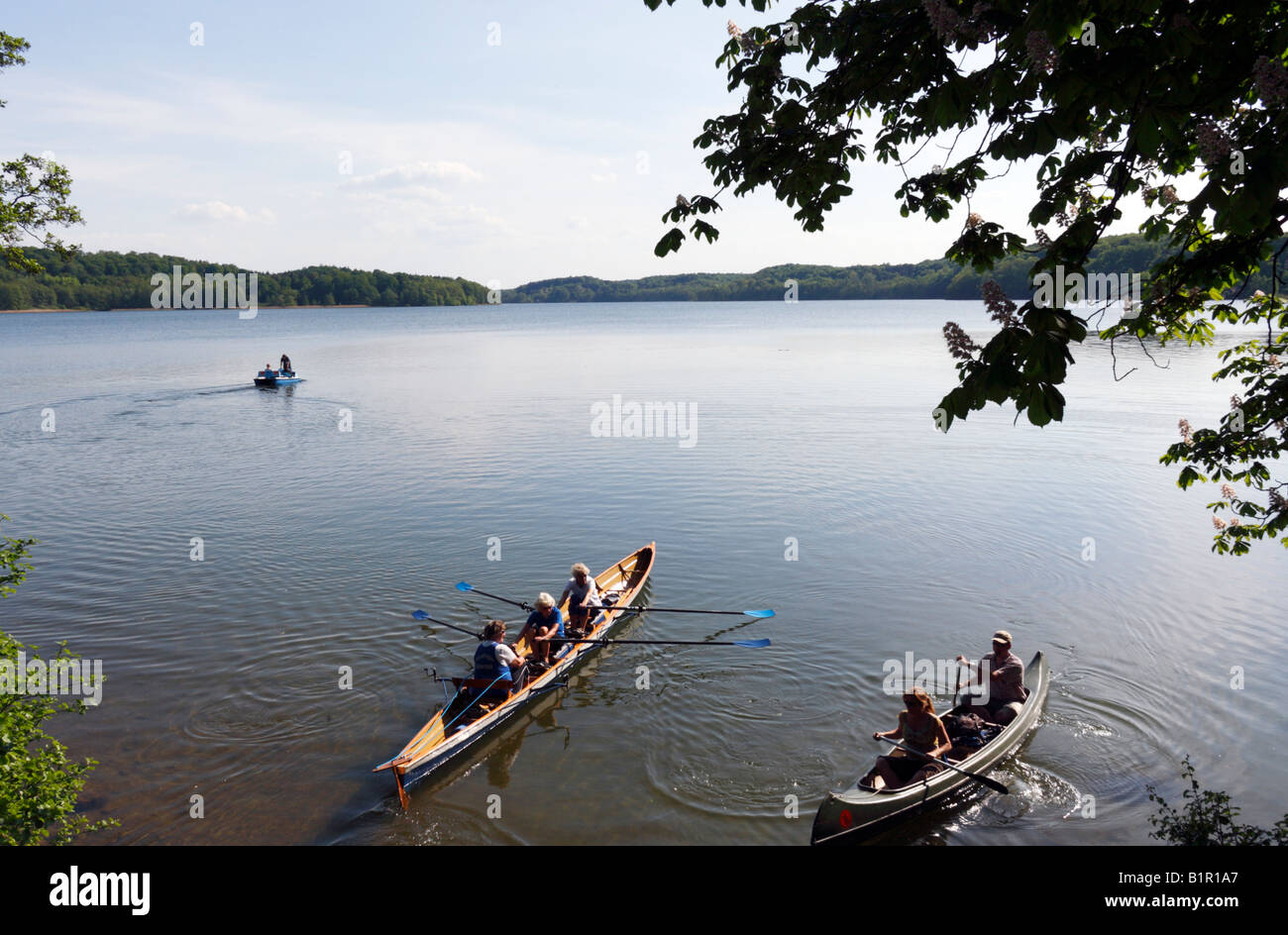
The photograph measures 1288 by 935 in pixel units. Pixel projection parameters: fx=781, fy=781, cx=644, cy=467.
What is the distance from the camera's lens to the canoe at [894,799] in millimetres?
9055

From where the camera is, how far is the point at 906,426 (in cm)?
3538

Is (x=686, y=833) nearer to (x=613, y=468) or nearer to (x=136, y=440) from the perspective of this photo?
(x=613, y=468)

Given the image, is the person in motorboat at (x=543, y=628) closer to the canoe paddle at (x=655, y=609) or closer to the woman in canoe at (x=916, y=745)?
the canoe paddle at (x=655, y=609)

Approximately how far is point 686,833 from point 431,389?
44090 millimetres

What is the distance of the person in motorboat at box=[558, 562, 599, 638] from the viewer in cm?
1499

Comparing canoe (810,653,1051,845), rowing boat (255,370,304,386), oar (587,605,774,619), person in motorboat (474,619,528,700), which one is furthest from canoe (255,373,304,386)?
canoe (810,653,1051,845)

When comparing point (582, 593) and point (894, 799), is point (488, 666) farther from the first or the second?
point (894, 799)

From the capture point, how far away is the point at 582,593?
1521 cm

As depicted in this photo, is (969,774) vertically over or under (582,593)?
under

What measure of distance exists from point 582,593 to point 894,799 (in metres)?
7.30

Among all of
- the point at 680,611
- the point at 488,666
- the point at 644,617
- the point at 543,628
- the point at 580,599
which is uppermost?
the point at 580,599

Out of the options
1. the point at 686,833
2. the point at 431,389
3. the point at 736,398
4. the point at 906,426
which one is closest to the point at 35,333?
the point at 431,389

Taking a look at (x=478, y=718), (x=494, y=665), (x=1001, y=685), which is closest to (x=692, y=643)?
(x=494, y=665)

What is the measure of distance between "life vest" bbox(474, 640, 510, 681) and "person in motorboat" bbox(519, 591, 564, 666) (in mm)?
1466
